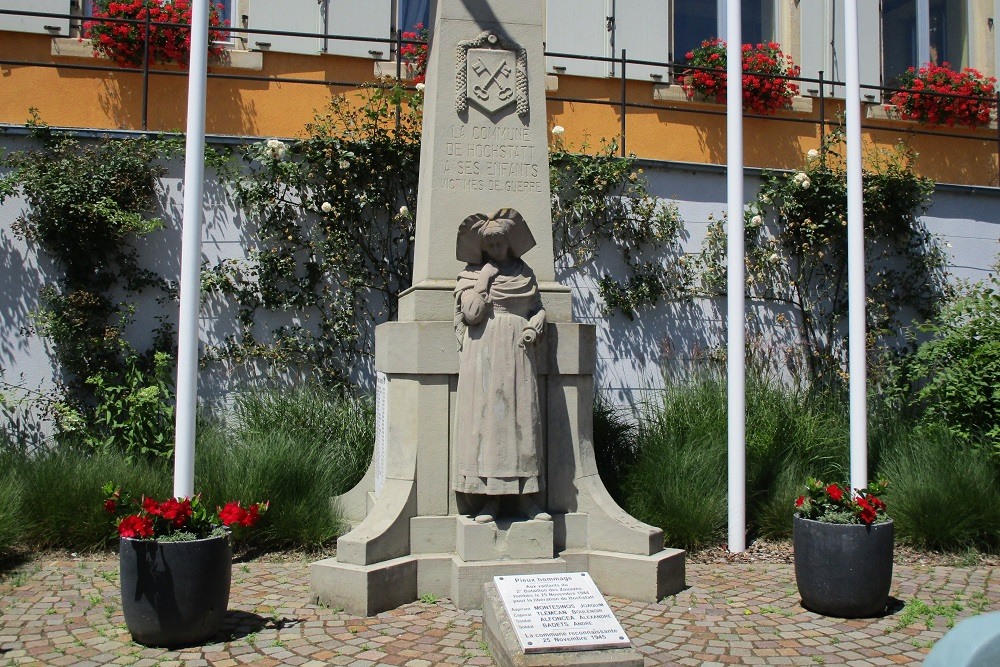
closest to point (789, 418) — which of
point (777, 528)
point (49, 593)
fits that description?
point (777, 528)

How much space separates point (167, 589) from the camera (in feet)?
15.2

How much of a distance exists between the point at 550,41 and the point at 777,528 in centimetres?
Result: 579

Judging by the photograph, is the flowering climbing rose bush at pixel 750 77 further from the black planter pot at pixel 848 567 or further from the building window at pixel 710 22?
the black planter pot at pixel 848 567

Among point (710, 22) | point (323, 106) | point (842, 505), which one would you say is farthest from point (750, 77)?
point (842, 505)

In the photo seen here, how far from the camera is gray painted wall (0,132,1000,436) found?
323 inches

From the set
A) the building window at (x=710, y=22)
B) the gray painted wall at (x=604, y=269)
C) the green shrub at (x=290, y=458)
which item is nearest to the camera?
the green shrub at (x=290, y=458)

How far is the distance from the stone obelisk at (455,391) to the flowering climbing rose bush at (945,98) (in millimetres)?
6349

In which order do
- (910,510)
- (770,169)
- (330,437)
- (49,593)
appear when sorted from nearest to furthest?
(49,593) → (910,510) → (330,437) → (770,169)

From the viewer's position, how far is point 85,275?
27.2 ft

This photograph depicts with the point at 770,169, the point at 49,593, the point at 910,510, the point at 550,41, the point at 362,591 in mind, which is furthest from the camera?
the point at 550,41

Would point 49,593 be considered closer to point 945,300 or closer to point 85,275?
point 85,275

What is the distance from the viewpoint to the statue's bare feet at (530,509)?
18.9 ft

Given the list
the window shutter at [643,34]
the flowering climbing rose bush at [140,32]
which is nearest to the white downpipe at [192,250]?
the flowering climbing rose bush at [140,32]

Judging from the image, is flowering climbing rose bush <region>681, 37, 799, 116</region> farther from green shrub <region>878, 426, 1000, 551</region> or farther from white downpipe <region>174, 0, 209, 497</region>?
white downpipe <region>174, 0, 209, 497</region>
